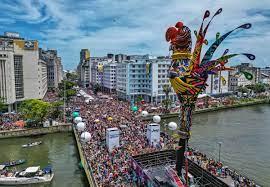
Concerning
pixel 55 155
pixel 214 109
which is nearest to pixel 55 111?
pixel 55 155

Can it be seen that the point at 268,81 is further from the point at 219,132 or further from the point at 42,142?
the point at 42,142

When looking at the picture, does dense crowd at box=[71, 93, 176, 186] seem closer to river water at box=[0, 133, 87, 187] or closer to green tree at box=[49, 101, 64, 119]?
river water at box=[0, 133, 87, 187]

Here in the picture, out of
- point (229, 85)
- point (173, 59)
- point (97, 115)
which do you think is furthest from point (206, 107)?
point (173, 59)

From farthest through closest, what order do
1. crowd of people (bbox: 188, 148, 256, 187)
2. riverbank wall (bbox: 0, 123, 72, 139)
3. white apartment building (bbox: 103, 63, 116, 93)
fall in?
white apartment building (bbox: 103, 63, 116, 93)
riverbank wall (bbox: 0, 123, 72, 139)
crowd of people (bbox: 188, 148, 256, 187)

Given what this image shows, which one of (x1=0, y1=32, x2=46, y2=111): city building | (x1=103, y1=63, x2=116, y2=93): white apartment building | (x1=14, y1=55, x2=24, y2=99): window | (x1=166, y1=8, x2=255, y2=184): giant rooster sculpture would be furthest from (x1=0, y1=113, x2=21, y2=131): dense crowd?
(x1=103, y1=63, x2=116, y2=93): white apartment building

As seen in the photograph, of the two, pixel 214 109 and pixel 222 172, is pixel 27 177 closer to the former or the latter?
pixel 222 172

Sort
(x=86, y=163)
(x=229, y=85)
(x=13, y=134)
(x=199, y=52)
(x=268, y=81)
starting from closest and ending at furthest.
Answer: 1. (x=199, y=52)
2. (x=86, y=163)
3. (x=13, y=134)
4. (x=229, y=85)
5. (x=268, y=81)
